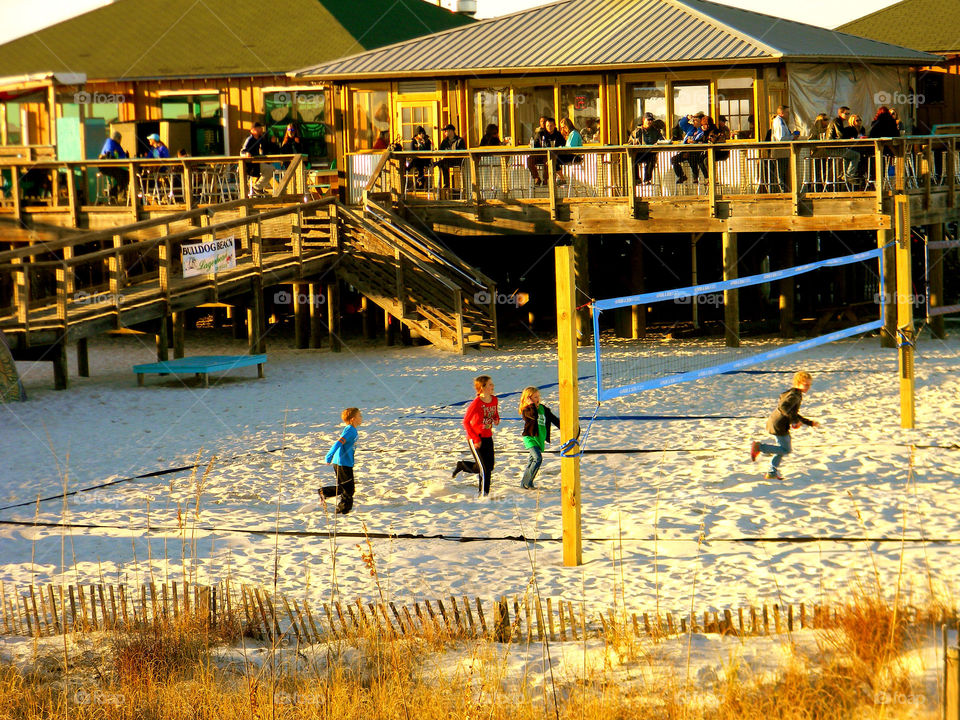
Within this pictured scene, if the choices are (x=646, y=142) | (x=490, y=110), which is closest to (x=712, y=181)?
(x=646, y=142)

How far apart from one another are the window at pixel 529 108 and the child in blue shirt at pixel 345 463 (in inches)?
517

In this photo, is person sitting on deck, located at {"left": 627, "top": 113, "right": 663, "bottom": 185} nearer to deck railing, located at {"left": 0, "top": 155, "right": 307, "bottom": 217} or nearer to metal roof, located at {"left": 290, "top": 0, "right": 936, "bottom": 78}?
metal roof, located at {"left": 290, "top": 0, "right": 936, "bottom": 78}

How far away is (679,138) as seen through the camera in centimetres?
2255

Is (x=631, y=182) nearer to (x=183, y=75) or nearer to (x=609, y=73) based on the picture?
(x=609, y=73)

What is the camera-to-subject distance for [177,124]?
91.9 feet

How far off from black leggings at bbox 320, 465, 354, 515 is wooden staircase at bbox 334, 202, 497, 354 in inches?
345

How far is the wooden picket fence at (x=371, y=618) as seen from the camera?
7.91 meters

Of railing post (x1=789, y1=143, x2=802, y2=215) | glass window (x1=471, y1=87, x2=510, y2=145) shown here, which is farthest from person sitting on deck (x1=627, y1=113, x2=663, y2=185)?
glass window (x1=471, y1=87, x2=510, y2=145)

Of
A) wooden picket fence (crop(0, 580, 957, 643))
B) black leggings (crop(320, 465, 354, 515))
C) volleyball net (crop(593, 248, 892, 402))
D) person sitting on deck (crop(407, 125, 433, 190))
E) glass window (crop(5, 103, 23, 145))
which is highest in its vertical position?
glass window (crop(5, 103, 23, 145))

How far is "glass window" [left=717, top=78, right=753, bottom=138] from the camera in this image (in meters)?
22.8

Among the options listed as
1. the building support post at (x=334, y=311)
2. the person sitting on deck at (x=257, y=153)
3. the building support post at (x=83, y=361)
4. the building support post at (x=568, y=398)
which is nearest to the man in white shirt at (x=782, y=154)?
the building support post at (x=334, y=311)

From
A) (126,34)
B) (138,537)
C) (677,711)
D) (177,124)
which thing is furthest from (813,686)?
(126,34)

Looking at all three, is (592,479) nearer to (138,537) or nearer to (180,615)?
(138,537)

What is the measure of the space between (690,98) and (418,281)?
6.28 metres
